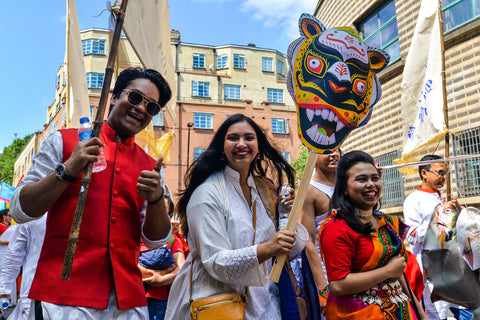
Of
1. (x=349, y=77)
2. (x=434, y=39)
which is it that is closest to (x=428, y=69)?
(x=434, y=39)

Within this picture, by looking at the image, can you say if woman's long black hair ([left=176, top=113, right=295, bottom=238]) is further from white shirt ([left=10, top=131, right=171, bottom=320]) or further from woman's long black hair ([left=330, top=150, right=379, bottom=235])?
white shirt ([left=10, top=131, right=171, bottom=320])

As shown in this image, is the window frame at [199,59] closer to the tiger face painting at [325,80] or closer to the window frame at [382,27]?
the window frame at [382,27]

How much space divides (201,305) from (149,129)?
416 cm

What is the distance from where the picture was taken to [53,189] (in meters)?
1.93

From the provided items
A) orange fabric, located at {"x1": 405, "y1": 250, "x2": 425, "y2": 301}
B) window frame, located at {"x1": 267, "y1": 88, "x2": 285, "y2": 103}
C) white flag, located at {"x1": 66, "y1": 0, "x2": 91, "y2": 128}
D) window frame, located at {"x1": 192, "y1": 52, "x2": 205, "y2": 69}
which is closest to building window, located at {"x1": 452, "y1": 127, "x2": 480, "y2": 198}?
orange fabric, located at {"x1": 405, "y1": 250, "x2": 425, "y2": 301}

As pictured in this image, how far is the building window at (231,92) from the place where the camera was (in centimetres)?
3991

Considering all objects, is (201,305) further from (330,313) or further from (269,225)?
(330,313)

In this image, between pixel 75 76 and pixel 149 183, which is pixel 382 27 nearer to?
pixel 75 76

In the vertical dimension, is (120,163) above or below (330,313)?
above

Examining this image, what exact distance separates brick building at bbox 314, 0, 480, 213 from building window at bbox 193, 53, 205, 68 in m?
29.5

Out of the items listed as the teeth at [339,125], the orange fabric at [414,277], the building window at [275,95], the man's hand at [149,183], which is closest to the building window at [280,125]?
the building window at [275,95]

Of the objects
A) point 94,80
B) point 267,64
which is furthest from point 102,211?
point 267,64

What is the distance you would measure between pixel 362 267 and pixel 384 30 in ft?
27.9

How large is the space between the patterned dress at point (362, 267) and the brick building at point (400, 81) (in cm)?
470
